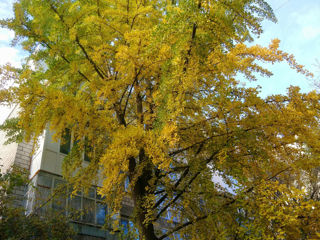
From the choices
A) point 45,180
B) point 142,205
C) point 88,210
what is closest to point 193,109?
point 142,205

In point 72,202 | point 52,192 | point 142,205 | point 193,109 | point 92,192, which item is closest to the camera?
point 142,205

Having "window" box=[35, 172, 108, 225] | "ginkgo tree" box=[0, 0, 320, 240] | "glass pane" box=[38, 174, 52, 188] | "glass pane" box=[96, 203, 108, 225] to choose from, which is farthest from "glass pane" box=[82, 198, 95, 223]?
"ginkgo tree" box=[0, 0, 320, 240]

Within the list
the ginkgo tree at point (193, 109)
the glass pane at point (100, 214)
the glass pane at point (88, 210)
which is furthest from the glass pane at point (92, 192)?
the ginkgo tree at point (193, 109)

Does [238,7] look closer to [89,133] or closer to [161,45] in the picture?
[161,45]

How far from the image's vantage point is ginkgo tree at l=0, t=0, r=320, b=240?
11.5ft

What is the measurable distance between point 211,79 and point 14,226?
14.9ft

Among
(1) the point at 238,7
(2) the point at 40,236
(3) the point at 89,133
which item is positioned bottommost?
(2) the point at 40,236

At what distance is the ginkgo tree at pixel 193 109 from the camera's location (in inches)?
139

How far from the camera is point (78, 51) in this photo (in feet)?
16.3

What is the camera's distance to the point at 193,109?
4973 millimetres

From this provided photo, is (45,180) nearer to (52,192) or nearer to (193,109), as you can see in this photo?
(52,192)

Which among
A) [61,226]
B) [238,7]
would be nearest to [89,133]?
[61,226]

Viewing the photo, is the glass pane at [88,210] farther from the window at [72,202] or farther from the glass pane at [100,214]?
the glass pane at [100,214]

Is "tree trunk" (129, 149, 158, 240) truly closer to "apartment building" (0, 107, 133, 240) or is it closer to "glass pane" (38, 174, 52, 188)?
"apartment building" (0, 107, 133, 240)
